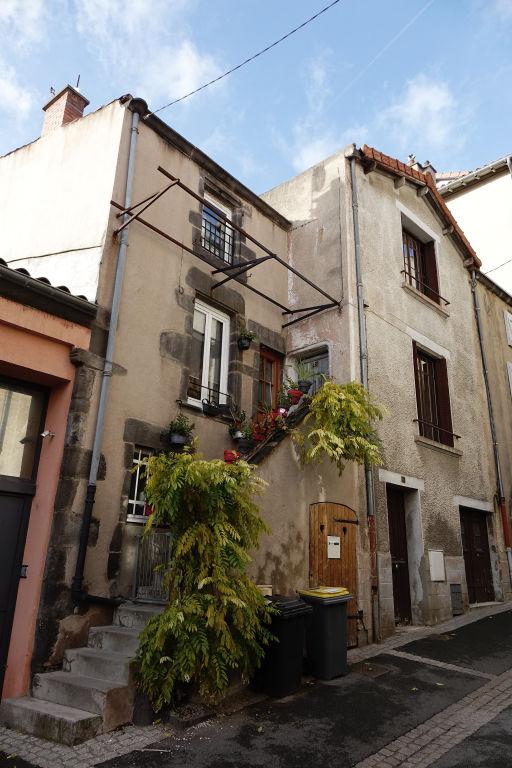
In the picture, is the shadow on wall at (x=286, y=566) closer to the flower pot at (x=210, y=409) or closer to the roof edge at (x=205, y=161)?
the flower pot at (x=210, y=409)

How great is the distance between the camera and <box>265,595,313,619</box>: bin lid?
536 cm

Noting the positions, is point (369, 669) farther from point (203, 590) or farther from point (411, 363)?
point (411, 363)

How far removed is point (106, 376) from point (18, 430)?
1.12 metres

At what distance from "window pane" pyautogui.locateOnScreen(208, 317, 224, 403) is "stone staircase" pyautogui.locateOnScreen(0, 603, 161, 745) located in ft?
11.6

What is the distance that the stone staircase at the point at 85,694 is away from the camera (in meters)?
4.33

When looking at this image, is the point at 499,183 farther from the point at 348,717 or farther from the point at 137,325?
the point at 348,717

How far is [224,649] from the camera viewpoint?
4562 millimetres

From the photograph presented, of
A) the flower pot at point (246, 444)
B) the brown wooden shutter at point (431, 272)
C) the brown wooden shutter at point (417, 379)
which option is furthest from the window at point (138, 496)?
the brown wooden shutter at point (431, 272)

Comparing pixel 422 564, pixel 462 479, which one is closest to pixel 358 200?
pixel 462 479

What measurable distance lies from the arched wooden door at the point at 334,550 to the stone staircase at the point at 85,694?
2.48 meters

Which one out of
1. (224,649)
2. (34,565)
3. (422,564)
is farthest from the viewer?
(422,564)

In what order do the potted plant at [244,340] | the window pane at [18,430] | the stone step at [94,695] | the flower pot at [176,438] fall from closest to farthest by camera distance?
the stone step at [94,695] → the window pane at [18,430] → the flower pot at [176,438] → the potted plant at [244,340]

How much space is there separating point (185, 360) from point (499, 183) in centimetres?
1299

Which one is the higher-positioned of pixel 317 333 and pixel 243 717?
pixel 317 333
